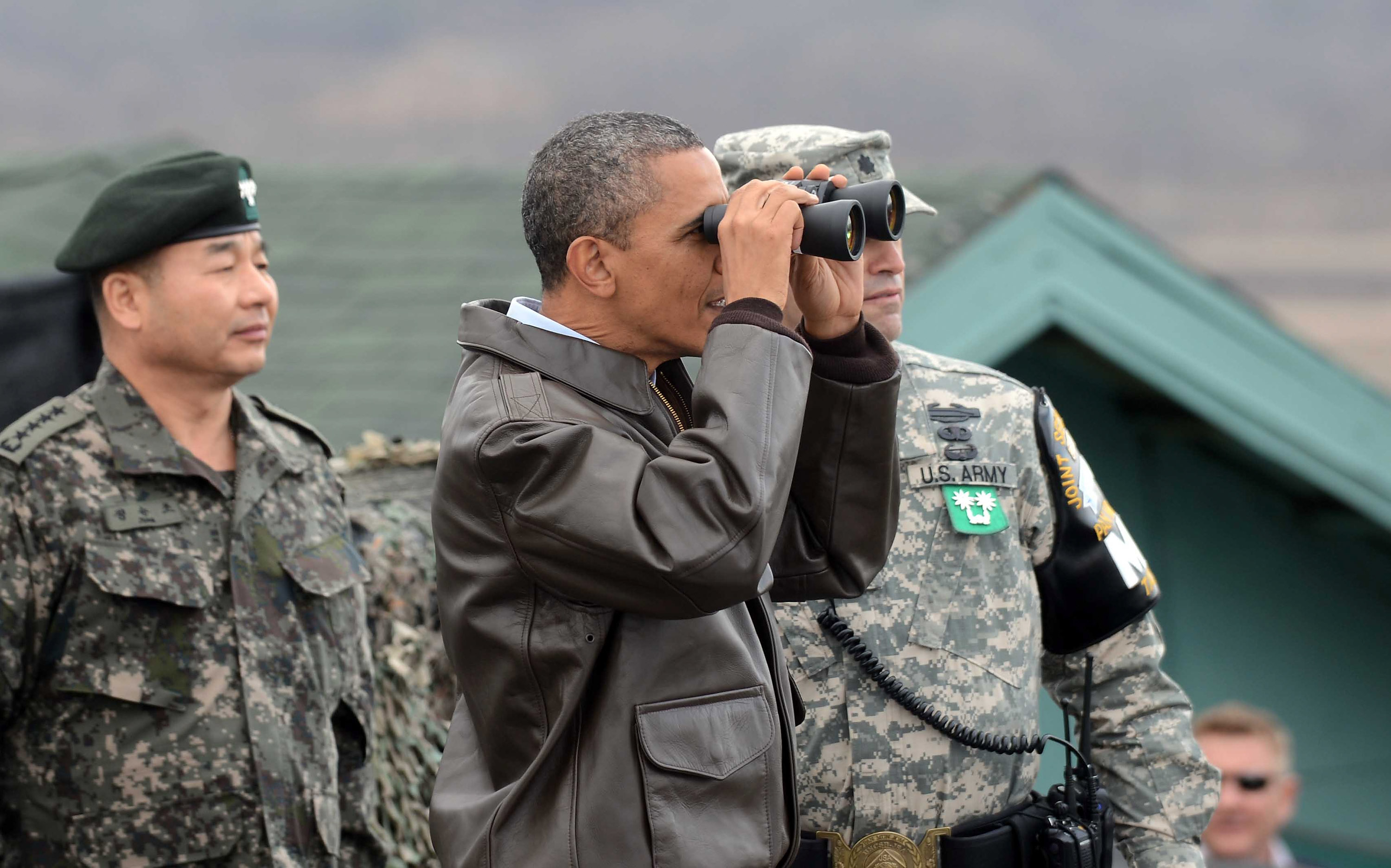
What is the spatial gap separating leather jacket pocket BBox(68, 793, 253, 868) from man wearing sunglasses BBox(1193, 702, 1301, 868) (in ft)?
10.4

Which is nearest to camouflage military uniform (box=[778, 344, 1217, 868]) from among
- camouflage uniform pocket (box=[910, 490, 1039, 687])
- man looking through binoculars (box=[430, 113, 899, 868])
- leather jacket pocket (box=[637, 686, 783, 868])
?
camouflage uniform pocket (box=[910, 490, 1039, 687])

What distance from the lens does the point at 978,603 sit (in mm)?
2822

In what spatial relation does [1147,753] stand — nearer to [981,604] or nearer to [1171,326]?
[981,604]

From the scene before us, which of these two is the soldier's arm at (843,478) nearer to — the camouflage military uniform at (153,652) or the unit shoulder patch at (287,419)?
the camouflage military uniform at (153,652)

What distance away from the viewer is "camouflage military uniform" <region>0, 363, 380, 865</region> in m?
3.12

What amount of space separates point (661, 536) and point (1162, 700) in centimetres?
137

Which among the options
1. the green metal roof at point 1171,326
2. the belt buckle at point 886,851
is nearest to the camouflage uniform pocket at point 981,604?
the belt buckle at point 886,851

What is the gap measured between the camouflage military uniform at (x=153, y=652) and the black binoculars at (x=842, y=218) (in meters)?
1.67

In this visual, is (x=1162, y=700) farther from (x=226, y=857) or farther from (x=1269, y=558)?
(x=1269, y=558)

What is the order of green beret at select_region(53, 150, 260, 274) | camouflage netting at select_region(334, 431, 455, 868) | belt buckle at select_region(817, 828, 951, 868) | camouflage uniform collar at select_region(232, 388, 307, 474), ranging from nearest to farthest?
belt buckle at select_region(817, 828, 951, 868) → green beret at select_region(53, 150, 260, 274) → camouflage uniform collar at select_region(232, 388, 307, 474) → camouflage netting at select_region(334, 431, 455, 868)

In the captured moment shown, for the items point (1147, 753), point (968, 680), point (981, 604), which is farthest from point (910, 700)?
point (1147, 753)

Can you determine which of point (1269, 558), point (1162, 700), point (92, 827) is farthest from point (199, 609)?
point (1269, 558)

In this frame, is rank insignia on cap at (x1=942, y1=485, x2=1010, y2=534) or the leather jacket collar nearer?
the leather jacket collar

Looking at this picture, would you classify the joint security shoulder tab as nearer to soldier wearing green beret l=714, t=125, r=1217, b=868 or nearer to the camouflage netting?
soldier wearing green beret l=714, t=125, r=1217, b=868
